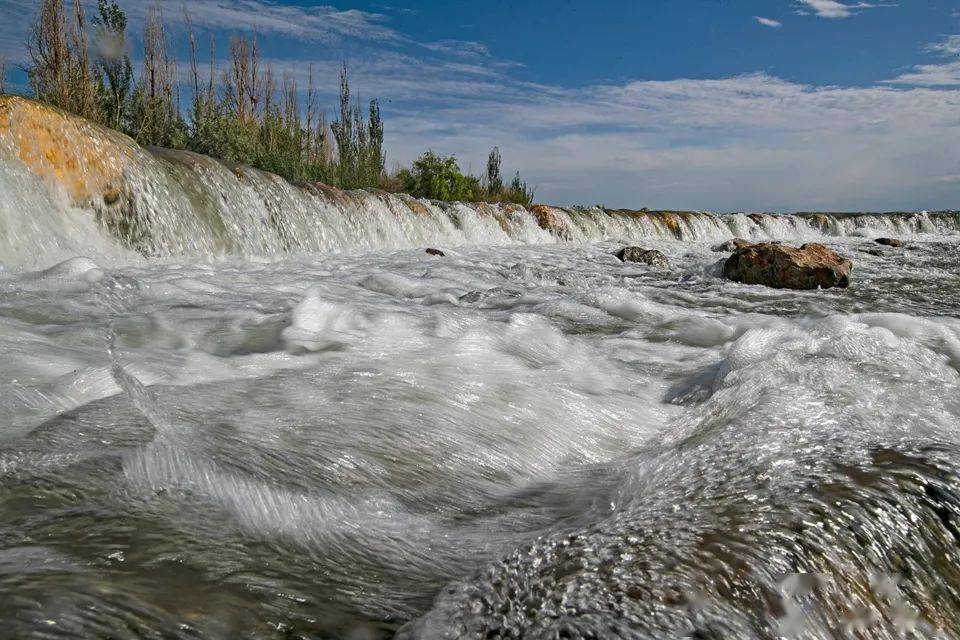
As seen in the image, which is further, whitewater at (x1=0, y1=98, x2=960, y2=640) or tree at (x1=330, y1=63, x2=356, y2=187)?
tree at (x1=330, y1=63, x2=356, y2=187)

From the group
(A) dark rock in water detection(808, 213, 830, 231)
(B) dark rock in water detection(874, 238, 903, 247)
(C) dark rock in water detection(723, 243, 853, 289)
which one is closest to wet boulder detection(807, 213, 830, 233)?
(A) dark rock in water detection(808, 213, 830, 231)

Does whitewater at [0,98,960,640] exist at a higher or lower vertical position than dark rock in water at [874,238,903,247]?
lower

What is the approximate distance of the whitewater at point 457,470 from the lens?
1.14 m

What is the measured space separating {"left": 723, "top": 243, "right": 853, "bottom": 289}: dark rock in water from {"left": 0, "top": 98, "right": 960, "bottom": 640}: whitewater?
288 cm

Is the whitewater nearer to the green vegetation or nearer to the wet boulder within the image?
the green vegetation

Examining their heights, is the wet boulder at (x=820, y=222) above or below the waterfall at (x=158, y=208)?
above

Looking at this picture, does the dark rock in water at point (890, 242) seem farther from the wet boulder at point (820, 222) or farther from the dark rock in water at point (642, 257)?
the dark rock in water at point (642, 257)

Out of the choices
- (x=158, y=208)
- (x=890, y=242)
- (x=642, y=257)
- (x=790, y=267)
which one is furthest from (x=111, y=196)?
(x=890, y=242)

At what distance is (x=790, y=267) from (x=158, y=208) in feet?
22.0

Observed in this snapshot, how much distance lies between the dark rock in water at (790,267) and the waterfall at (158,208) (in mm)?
5448

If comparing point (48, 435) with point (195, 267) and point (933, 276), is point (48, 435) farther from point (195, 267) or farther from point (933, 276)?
point (933, 276)

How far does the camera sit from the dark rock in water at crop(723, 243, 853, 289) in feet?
23.7

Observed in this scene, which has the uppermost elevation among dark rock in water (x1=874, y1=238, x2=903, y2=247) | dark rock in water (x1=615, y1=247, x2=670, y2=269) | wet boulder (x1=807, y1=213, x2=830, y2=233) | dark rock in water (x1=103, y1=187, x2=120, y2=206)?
wet boulder (x1=807, y1=213, x2=830, y2=233)

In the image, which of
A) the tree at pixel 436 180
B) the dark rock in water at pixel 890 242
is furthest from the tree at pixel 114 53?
the dark rock in water at pixel 890 242
